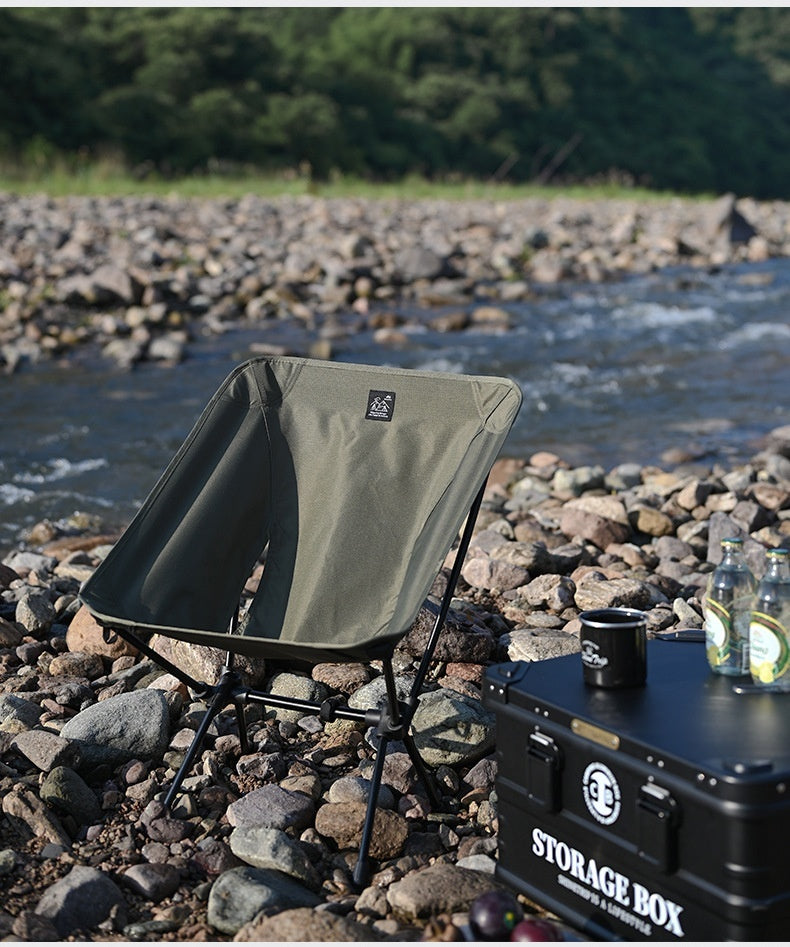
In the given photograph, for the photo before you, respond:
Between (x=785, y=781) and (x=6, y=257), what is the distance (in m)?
10.2

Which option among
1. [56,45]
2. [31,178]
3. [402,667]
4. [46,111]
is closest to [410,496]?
[402,667]

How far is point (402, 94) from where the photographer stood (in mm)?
30797

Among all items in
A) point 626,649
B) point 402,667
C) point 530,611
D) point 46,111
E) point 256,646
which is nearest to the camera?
point 626,649

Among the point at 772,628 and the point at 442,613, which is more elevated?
the point at 772,628

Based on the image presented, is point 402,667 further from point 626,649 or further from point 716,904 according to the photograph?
point 716,904

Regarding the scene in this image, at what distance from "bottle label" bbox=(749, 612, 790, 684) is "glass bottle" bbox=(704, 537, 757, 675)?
0.17ft

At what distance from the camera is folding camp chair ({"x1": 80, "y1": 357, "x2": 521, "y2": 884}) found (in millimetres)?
2586

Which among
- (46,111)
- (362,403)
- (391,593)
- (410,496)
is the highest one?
(46,111)

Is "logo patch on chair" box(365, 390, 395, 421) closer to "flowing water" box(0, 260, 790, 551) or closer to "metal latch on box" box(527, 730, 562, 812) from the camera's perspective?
"metal latch on box" box(527, 730, 562, 812)

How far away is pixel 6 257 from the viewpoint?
10812 mm

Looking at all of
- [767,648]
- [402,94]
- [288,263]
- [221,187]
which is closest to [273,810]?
[767,648]

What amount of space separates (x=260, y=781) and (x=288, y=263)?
9439mm

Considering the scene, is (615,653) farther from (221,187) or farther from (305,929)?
(221,187)

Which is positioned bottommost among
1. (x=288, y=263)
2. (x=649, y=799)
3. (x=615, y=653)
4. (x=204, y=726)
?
(x=204, y=726)
